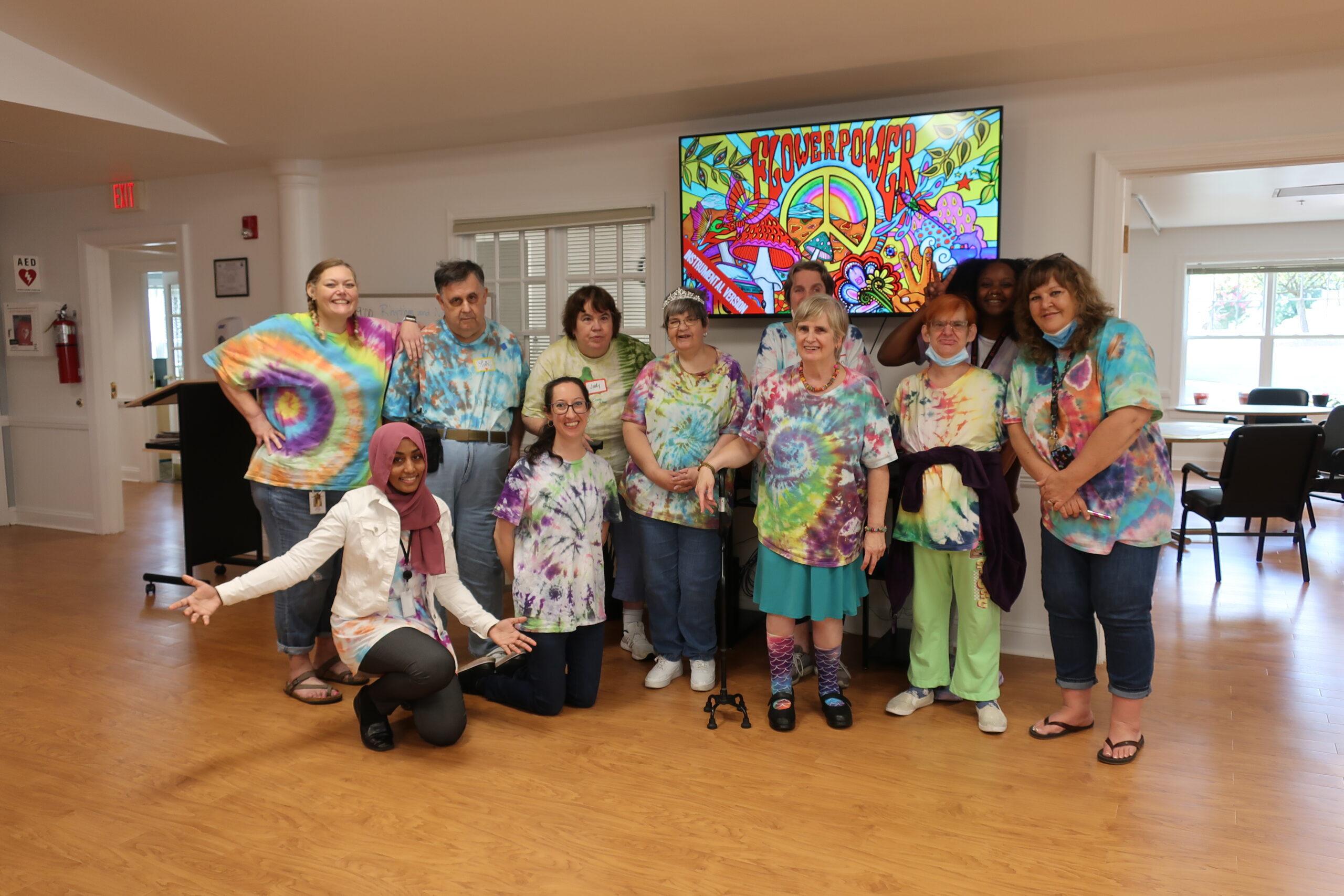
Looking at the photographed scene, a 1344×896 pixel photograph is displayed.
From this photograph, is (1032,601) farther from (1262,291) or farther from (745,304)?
(1262,291)

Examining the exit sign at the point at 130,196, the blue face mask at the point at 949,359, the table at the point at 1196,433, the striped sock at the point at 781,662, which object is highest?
the exit sign at the point at 130,196

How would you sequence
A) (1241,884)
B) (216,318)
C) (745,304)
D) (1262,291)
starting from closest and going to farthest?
1. (1241,884)
2. (745,304)
3. (216,318)
4. (1262,291)

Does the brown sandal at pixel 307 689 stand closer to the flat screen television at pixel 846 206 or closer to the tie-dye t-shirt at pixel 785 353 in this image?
the tie-dye t-shirt at pixel 785 353

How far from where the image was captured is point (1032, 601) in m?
3.86

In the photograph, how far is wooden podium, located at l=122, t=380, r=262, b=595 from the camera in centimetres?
461

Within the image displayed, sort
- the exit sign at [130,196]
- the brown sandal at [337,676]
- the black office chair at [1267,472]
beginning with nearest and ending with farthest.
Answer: the brown sandal at [337,676], the black office chair at [1267,472], the exit sign at [130,196]

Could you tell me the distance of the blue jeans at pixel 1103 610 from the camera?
107 inches

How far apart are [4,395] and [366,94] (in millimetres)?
4617

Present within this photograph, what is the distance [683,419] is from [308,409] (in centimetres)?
138

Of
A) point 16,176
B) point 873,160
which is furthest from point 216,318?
point 873,160

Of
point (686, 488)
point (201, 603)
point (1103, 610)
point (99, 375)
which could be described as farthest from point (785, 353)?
point (99, 375)

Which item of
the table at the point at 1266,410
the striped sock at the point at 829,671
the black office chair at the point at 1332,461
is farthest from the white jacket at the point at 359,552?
the table at the point at 1266,410

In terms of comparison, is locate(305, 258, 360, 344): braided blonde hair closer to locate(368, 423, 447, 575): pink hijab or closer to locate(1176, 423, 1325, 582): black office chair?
locate(368, 423, 447, 575): pink hijab

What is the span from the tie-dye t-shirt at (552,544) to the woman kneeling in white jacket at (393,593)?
0.22 meters
